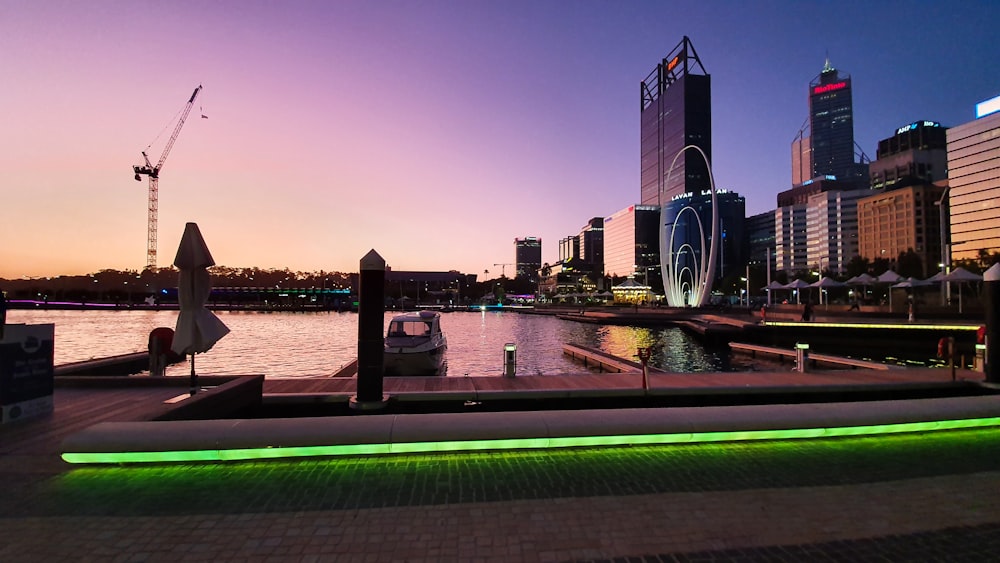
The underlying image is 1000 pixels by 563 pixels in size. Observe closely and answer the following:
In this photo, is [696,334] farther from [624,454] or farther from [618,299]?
[618,299]

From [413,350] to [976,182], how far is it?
7292 inches

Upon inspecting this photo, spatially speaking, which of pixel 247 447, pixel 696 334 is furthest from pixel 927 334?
pixel 247 447

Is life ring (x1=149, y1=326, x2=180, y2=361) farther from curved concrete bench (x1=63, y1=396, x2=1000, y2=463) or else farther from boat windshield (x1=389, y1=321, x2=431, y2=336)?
curved concrete bench (x1=63, y1=396, x2=1000, y2=463)

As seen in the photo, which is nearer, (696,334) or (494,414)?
(494,414)

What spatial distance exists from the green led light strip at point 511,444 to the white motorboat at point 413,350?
481 inches

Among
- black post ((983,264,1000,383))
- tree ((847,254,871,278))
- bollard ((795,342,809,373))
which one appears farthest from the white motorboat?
tree ((847,254,871,278))

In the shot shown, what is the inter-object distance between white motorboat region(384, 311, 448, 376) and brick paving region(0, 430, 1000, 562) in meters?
12.6

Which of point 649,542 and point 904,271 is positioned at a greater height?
point 904,271

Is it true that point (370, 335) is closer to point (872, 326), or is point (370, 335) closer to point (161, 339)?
point (161, 339)

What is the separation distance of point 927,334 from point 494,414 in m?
42.2

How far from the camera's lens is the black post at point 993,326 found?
12750mm

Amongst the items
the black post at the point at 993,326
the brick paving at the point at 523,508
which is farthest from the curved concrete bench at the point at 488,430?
the black post at the point at 993,326

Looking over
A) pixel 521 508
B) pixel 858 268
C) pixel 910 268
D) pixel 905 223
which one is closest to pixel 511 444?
pixel 521 508

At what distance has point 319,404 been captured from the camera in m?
11.0
